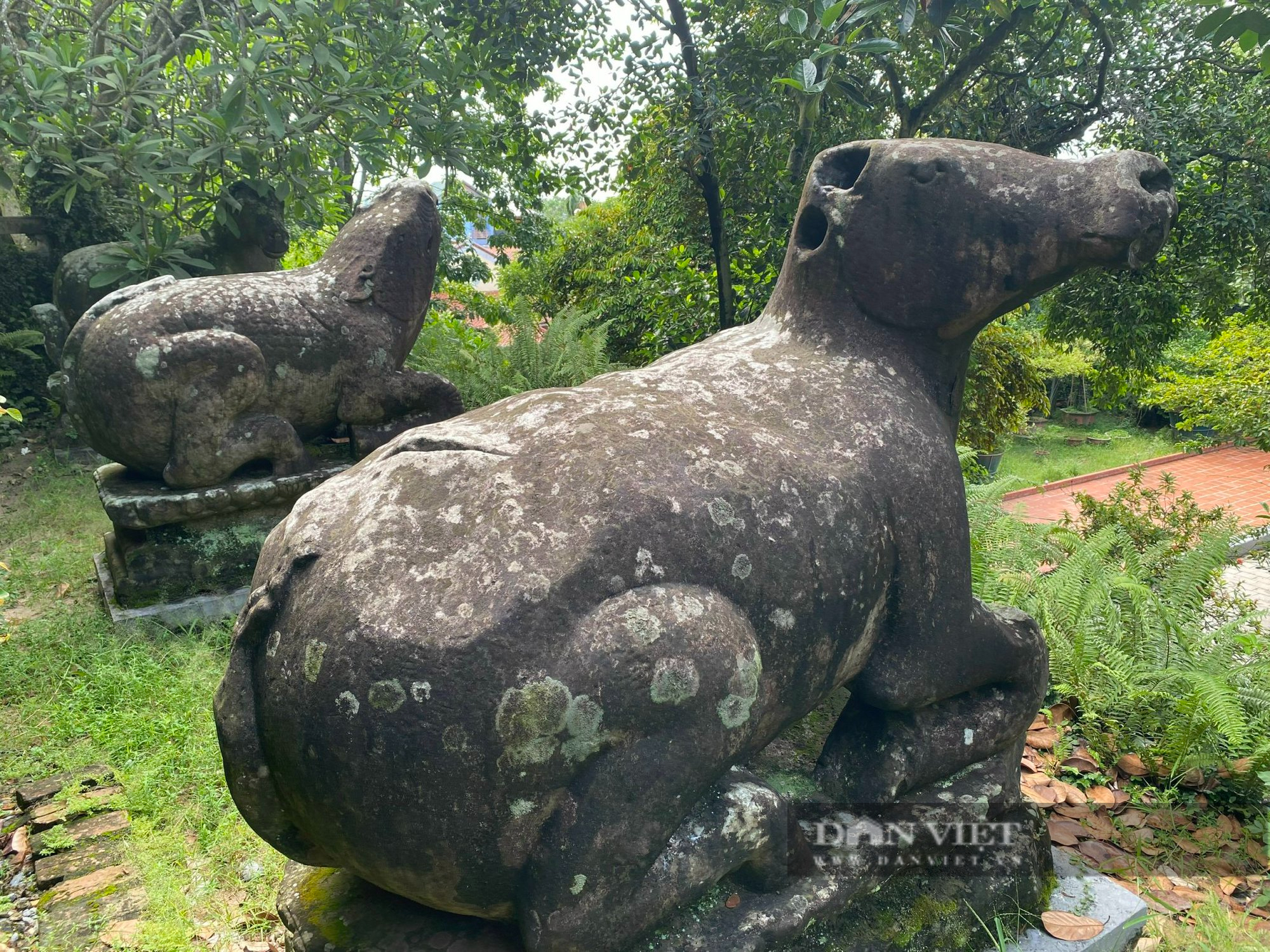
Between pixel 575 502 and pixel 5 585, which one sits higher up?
pixel 575 502

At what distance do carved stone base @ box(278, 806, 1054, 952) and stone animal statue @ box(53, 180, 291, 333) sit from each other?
529 centimetres

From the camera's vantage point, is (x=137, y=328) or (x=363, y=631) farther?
(x=137, y=328)

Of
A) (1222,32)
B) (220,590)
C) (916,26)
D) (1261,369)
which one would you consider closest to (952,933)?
(1222,32)

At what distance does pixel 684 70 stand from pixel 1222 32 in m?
5.22

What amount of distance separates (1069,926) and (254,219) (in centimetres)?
627

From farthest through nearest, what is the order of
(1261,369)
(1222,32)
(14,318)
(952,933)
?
(14,318) < (1261,369) < (1222,32) < (952,933)

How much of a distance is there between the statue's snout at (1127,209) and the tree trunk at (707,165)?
473cm

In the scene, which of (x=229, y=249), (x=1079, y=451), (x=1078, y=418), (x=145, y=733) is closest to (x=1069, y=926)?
(x=145, y=733)

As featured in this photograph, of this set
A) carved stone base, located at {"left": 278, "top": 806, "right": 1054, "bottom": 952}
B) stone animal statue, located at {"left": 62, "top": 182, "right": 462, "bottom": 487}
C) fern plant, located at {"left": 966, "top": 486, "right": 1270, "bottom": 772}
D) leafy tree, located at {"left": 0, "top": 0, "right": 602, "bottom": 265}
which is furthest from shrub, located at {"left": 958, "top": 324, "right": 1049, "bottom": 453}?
carved stone base, located at {"left": 278, "top": 806, "right": 1054, "bottom": 952}

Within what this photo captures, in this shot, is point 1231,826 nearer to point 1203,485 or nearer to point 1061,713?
point 1061,713

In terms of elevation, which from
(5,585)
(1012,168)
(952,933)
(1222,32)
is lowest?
(5,585)

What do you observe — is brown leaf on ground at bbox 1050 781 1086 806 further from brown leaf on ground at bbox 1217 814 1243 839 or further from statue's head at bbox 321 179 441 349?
statue's head at bbox 321 179 441 349

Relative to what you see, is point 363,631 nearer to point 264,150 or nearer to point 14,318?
point 264,150

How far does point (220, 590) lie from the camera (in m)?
4.47
